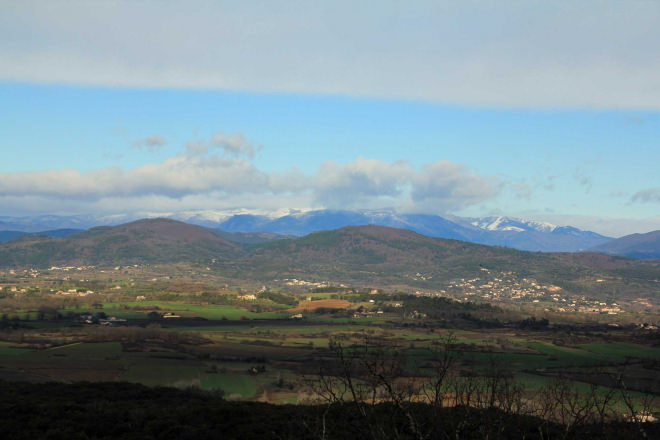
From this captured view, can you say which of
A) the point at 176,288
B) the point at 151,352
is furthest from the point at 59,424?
the point at 176,288

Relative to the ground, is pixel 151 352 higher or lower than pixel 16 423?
lower

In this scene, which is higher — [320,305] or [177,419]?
[177,419]

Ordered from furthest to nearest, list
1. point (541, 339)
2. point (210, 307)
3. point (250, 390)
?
point (210, 307) → point (541, 339) → point (250, 390)

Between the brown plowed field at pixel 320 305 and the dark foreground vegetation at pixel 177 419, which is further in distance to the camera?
the brown plowed field at pixel 320 305

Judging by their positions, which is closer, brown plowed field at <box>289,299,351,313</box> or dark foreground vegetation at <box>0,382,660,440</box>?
dark foreground vegetation at <box>0,382,660,440</box>

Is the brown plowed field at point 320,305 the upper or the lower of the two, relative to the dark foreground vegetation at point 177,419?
lower

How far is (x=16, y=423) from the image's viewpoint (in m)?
33.7

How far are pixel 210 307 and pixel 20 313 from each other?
4619 centimetres

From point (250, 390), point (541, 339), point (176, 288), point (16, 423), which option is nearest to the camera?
point (16, 423)

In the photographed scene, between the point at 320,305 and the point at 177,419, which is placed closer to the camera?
the point at 177,419

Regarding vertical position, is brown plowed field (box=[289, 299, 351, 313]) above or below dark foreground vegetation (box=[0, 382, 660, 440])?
below

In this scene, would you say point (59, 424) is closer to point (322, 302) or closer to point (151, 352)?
point (151, 352)

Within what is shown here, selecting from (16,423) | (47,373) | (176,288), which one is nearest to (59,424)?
(16,423)

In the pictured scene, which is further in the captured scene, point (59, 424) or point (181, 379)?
point (181, 379)
